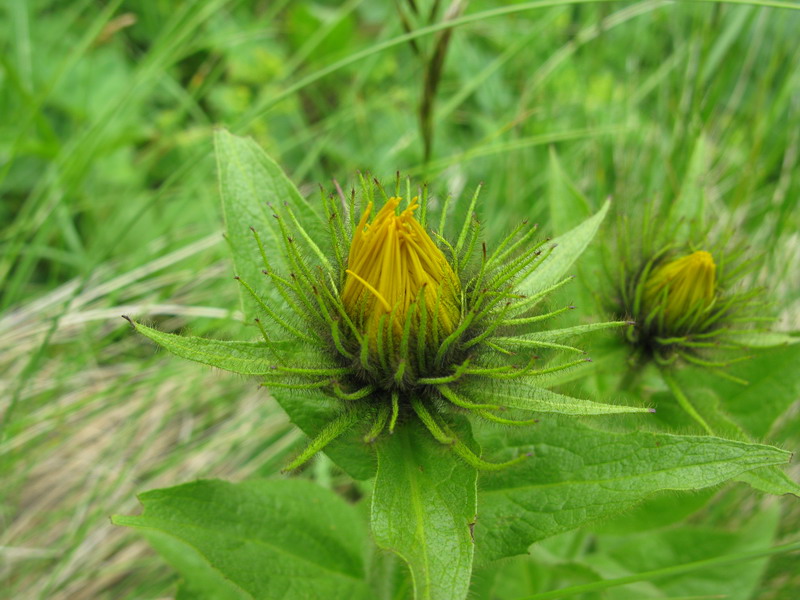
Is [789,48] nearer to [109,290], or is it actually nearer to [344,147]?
[344,147]

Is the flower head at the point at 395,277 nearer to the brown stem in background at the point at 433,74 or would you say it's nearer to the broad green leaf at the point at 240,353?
the broad green leaf at the point at 240,353

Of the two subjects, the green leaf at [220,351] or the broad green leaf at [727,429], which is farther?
the broad green leaf at [727,429]

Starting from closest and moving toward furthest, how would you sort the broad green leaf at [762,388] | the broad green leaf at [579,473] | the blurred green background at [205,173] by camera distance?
the broad green leaf at [579,473] < the broad green leaf at [762,388] < the blurred green background at [205,173]

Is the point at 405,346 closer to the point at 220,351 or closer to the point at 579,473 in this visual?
the point at 220,351

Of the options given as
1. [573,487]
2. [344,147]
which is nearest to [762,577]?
[573,487]

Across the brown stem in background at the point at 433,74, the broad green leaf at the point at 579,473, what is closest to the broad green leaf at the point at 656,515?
the broad green leaf at the point at 579,473

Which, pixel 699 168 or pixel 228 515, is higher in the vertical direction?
pixel 699 168

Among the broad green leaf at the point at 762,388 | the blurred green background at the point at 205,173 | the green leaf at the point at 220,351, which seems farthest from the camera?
the blurred green background at the point at 205,173
